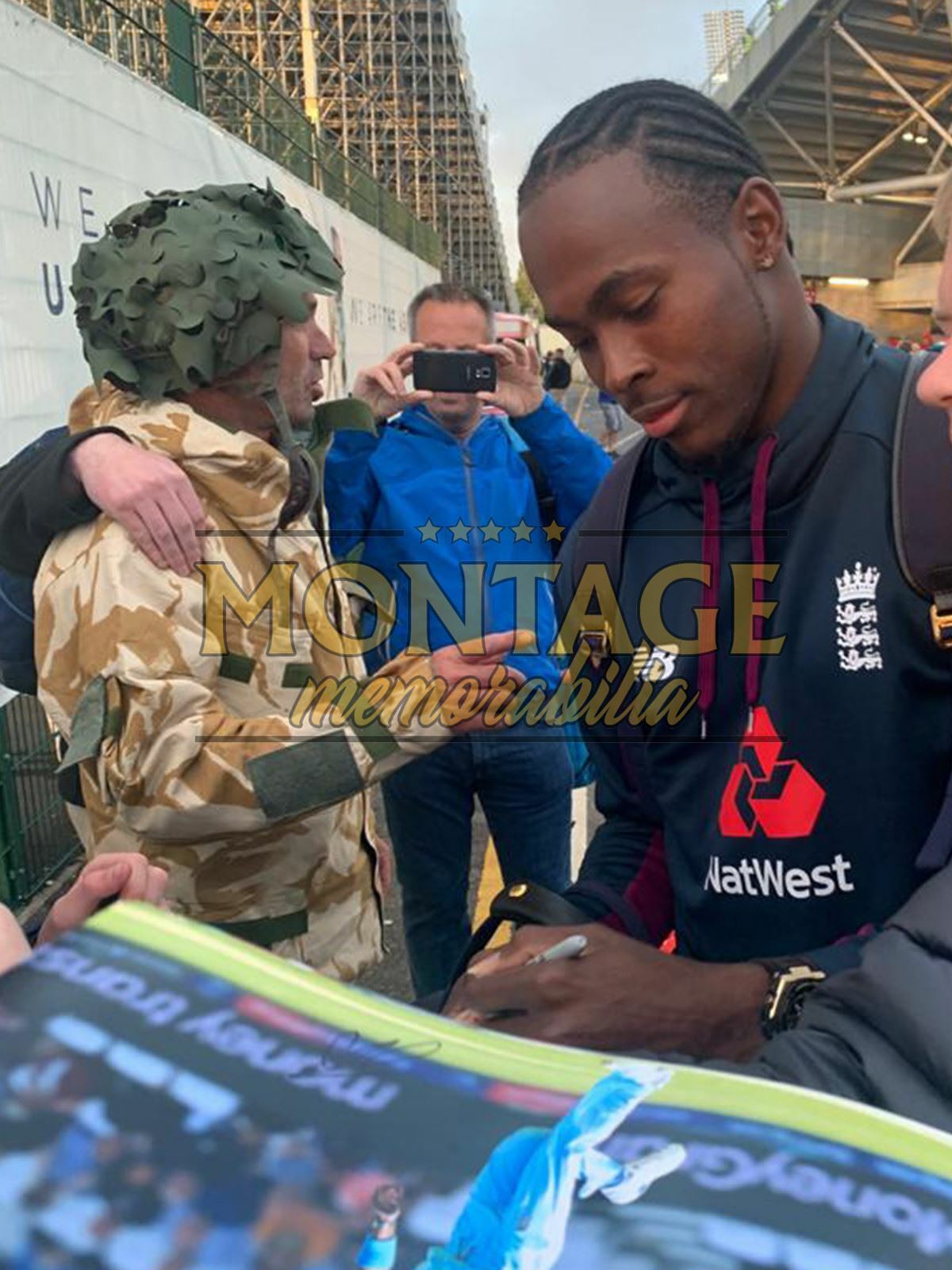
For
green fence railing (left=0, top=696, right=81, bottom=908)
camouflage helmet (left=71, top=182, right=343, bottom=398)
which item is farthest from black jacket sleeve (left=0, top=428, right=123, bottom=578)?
green fence railing (left=0, top=696, right=81, bottom=908)

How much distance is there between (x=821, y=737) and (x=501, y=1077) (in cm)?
74

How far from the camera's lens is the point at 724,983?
1.09 metres

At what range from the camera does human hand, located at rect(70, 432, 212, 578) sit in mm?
1702

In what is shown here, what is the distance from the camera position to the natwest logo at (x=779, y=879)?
1275 mm

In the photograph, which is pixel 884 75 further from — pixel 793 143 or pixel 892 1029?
pixel 892 1029

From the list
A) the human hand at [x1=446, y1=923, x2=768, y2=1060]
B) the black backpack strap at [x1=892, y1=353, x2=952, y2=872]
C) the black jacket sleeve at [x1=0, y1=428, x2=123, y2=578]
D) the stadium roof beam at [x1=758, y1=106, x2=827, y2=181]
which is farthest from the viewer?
the stadium roof beam at [x1=758, y1=106, x2=827, y2=181]

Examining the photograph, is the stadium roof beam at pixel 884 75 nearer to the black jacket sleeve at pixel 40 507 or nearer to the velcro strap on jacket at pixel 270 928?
the black jacket sleeve at pixel 40 507

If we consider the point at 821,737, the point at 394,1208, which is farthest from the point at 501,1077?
the point at 821,737

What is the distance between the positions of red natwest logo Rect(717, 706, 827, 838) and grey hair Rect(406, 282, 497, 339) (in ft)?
7.20

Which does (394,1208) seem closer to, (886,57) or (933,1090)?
(933,1090)

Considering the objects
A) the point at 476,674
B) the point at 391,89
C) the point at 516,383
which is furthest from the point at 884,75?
the point at 476,674

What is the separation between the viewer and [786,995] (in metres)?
1.09

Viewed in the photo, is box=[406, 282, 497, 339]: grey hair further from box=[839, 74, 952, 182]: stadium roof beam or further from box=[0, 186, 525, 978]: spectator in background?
box=[839, 74, 952, 182]: stadium roof beam

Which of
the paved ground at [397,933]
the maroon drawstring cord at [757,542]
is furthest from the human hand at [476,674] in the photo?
the paved ground at [397,933]
